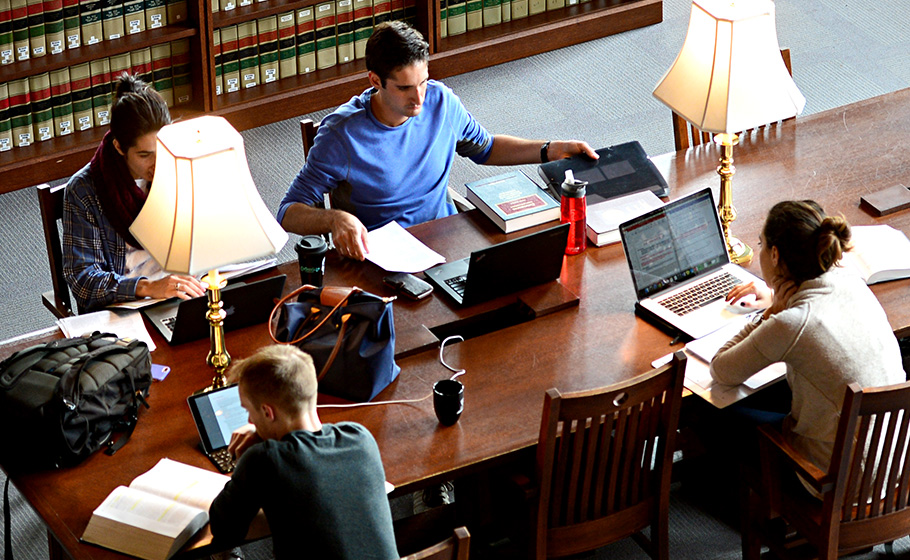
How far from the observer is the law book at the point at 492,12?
5758 mm

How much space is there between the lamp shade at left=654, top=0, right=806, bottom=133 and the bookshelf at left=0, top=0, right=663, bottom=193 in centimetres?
248

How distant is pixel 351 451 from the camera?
91.7 inches

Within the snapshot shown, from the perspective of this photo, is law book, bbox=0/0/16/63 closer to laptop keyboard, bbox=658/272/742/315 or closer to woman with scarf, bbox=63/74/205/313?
woman with scarf, bbox=63/74/205/313

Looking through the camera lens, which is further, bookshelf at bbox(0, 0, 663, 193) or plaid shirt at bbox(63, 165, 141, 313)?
bookshelf at bbox(0, 0, 663, 193)

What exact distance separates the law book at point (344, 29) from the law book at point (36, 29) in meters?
1.29

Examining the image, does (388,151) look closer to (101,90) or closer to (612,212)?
(612,212)

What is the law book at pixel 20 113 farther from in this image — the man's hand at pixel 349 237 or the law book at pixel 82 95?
the man's hand at pixel 349 237

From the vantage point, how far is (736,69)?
10.3 ft

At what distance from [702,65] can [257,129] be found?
2672 mm

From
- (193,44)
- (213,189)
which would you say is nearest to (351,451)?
(213,189)

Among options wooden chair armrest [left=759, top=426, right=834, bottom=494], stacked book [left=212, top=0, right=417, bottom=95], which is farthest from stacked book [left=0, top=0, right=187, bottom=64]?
wooden chair armrest [left=759, top=426, right=834, bottom=494]

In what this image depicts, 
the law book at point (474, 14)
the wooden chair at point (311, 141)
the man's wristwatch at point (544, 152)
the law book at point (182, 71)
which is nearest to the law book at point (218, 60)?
the law book at point (182, 71)

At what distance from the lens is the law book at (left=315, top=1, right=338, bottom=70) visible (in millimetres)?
5336

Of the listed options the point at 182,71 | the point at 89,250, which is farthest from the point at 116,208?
the point at 182,71
